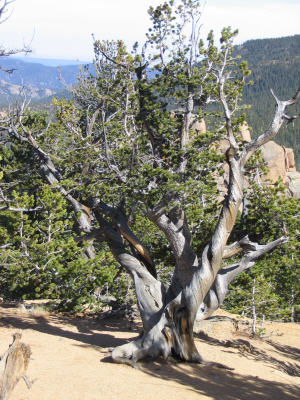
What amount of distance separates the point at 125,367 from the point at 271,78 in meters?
153

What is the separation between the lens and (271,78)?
481 ft

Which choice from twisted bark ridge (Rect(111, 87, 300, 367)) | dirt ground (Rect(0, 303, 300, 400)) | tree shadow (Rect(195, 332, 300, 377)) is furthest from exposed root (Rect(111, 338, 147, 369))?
tree shadow (Rect(195, 332, 300, 377))

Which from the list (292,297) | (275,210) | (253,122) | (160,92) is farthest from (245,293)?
(253,122)

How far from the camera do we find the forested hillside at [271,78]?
9781 centimetres

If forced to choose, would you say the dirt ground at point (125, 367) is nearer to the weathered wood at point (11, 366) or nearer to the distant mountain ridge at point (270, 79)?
the weathered wood at point (11, 366)

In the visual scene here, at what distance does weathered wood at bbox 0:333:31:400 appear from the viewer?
183 inches

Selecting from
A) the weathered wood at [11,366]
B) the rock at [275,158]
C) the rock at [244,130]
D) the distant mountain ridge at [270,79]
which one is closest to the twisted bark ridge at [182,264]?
the rock at [244,130]

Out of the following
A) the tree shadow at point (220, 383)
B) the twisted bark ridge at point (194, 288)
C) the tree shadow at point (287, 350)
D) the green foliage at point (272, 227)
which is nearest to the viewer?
the tree shadow at point (220, 383)

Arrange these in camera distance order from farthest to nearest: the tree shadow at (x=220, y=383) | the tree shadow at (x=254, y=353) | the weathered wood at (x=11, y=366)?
the tree shadow at (x=254, y=353)
the tree shadow at (x=220, y=383)
the weathered wood at (x=11, y=366)

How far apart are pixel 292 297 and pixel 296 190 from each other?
35435 millimetres

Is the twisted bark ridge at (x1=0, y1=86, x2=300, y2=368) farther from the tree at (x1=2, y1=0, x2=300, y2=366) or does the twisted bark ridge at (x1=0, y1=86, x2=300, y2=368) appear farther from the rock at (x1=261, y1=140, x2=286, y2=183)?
the rock at (x1=261, y1=140, x2=286, y2=183)

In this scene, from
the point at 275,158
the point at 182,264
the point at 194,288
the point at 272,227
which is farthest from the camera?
the point at 275,158

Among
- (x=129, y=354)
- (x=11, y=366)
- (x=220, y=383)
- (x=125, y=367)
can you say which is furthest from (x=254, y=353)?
(x=11, y=366)

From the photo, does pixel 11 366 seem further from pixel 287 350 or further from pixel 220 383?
pixel 287 350
